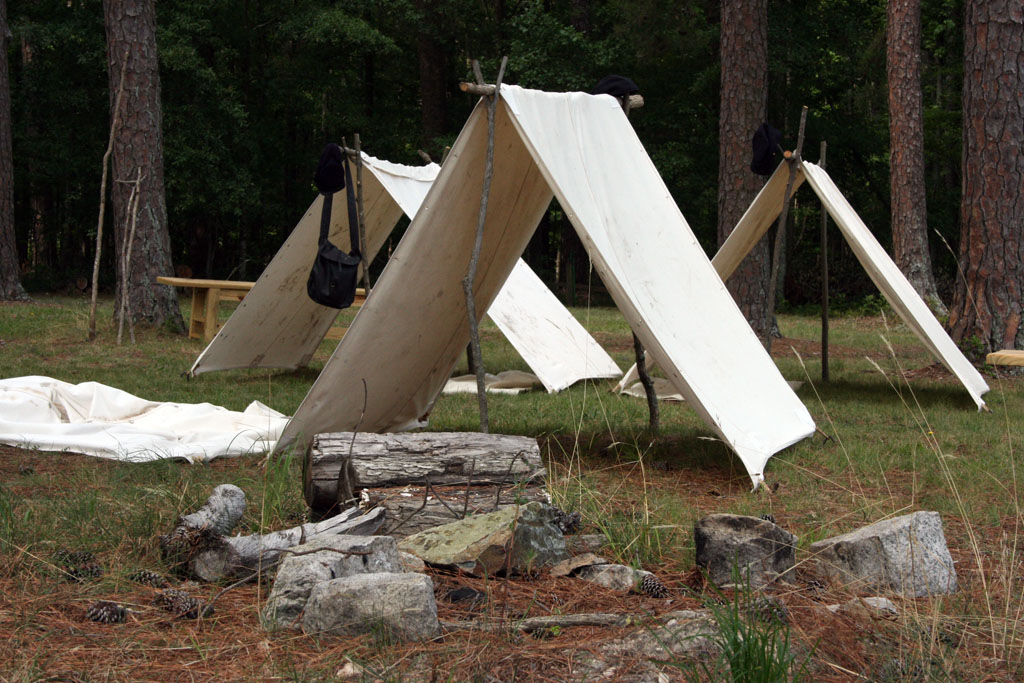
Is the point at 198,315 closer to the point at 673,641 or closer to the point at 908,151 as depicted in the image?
the point at 673,641

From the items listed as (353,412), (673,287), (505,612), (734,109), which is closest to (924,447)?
(673,287)

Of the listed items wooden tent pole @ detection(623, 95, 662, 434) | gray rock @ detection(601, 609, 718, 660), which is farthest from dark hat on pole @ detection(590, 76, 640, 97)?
Result: gray rock @ detection(601, 609, 718, 660)

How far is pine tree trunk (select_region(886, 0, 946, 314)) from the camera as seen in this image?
12.2m

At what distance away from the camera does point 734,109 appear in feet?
32.5

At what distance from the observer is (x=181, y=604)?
101 inches

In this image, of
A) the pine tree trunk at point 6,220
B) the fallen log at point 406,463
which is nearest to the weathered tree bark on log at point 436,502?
the fallen log at point 406,463

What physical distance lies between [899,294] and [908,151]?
7.65m

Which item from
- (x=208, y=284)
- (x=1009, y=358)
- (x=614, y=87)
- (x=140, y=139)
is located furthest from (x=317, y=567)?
(x=140, y=139)

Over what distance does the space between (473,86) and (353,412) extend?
1.51m

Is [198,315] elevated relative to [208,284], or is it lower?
lower

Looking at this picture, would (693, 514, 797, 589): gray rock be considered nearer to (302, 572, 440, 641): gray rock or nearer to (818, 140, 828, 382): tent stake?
(302, 572, 440, 641): gray rock

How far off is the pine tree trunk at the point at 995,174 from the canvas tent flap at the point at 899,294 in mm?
1348

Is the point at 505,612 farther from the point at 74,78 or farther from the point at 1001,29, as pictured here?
the point at 74,78

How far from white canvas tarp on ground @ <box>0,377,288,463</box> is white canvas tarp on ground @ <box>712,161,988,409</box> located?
10.9ft
